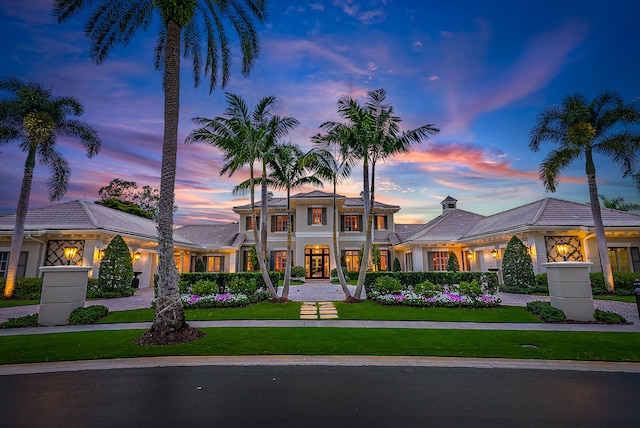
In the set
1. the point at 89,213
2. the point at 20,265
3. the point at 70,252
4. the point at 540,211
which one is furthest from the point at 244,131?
the point at 540,211

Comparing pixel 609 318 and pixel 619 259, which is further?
pixel 619 259

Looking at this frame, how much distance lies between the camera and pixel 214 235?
30.3 metres

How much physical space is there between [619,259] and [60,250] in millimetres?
32677

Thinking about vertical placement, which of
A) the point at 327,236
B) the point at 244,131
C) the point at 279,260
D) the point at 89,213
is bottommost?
the point at 279,260

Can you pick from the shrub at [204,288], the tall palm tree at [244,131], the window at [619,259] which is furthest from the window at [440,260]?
the shrub at [204,288]

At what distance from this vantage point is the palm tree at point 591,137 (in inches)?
599

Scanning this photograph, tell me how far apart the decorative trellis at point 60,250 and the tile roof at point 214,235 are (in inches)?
435

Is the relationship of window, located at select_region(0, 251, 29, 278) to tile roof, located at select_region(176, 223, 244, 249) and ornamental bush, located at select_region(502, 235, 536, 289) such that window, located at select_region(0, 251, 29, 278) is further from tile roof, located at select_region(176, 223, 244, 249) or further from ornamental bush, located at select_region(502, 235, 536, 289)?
ornamental bush, located at select_region(502, 235, 536, 289)

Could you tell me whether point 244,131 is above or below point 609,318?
above

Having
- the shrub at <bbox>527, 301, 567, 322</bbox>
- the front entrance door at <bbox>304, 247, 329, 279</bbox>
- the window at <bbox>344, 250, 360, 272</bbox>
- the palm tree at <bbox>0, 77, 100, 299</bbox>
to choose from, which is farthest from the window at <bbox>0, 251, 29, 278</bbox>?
the shrub at <bbox>527, 301, 567, 322</bbox>

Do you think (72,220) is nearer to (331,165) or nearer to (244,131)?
(244,131)

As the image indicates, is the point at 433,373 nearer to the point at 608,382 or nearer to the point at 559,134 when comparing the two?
the point at 608,382

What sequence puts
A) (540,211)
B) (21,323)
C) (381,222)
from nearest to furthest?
1. (21,323)
2. (540,211)
3. (381,222)

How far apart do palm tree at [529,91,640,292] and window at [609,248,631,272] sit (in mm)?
3732
